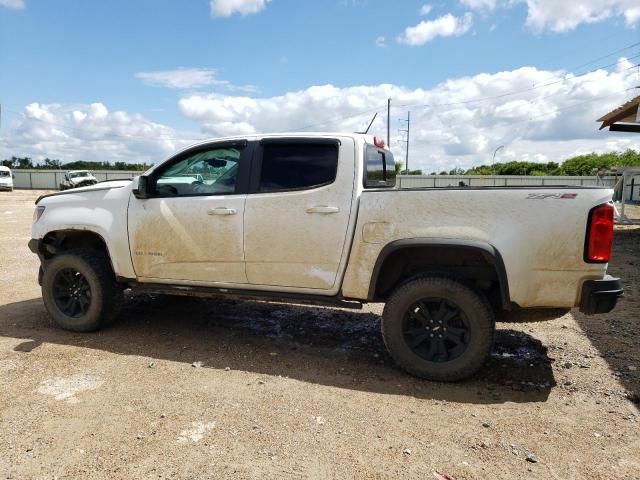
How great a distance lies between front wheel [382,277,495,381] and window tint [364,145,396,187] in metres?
1.06

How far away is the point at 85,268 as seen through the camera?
16.4 feet

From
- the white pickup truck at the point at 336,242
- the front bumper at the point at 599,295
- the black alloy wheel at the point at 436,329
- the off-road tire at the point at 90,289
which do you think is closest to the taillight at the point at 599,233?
the white pickup truck at the point at 336,242

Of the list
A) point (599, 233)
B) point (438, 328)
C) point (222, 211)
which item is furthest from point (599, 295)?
point (222, 211)

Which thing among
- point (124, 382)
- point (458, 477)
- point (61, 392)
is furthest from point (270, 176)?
point (458, 477)

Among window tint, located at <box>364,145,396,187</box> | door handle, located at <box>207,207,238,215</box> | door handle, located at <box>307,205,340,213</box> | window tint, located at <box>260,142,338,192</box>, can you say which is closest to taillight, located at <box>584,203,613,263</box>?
window tint, located at <box>364,145,396,187</box>

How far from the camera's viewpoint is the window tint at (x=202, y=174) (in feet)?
15.1

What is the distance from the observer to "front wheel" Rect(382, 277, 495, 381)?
3809mm

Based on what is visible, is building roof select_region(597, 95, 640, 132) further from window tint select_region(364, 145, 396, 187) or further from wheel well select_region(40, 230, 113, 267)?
wheel well select_region(40, 230, 113, 267)

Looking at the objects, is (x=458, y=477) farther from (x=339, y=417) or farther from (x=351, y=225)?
(x=351, y=225)

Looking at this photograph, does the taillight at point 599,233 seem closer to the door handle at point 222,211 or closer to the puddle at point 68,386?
the door handle at point 222,211

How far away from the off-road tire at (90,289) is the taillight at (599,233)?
4339 millimetres

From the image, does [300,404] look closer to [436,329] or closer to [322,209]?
[436,329]

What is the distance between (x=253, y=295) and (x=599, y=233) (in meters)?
2.81

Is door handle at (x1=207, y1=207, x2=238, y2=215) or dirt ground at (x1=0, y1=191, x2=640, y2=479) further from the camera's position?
door handle at (x1=207, y1=207, x2=238, y2=215)
